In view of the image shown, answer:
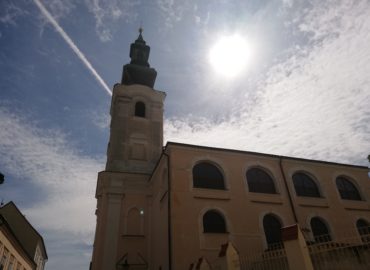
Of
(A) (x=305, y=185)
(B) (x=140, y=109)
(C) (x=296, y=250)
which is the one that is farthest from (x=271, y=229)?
(B) (x=140, y=109)

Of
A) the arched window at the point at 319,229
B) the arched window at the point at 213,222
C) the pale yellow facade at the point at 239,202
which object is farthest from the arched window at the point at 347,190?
the arched window at the point at 213,222

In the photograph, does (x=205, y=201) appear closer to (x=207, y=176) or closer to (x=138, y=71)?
(x=207, y=176)

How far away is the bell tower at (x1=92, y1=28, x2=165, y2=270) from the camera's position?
15.6 m

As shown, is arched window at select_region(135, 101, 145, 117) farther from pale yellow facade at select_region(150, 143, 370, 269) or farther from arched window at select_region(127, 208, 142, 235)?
arched window at select_region(127, 208, 142, 235)

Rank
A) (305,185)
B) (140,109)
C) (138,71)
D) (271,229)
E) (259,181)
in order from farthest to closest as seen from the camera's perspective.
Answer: (138,71), (140,109), (305,185), (259,181), (271,229)

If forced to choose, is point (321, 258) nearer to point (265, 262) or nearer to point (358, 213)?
point (265, 262)

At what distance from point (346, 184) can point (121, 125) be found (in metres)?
15.9

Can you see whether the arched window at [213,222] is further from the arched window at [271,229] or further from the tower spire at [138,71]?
the tower spire at [138,71]

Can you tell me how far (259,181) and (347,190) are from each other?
667cm

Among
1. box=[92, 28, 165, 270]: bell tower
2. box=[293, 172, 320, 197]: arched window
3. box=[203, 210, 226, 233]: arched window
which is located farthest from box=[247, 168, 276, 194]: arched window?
box=[92, 28, 165, 270]: bell tower

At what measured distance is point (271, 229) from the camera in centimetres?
1416

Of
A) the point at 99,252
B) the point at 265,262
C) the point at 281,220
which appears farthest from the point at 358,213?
the point at 99,252

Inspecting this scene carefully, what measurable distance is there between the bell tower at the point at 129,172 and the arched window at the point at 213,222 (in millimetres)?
4745

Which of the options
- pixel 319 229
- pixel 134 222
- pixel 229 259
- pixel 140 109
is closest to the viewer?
pixel 229 259
